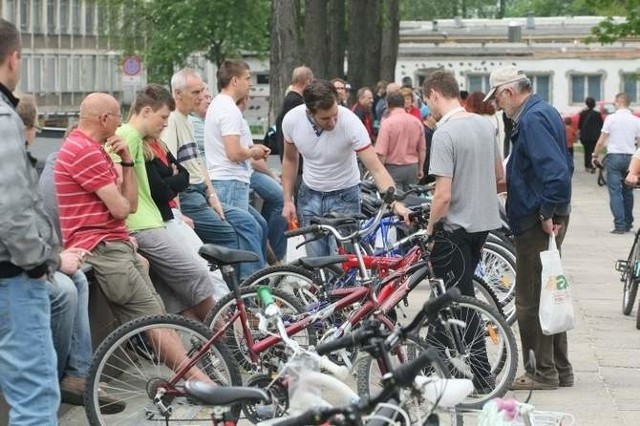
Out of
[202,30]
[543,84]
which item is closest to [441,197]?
[202,30]

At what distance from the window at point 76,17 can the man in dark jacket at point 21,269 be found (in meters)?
88.1

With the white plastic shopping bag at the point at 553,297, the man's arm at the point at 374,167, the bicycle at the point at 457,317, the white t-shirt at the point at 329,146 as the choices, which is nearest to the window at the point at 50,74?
the white t-shirt at the point at 329,146

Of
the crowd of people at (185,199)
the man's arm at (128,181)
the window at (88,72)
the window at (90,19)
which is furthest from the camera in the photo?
the window at (88,72)

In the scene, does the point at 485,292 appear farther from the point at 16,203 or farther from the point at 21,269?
the point at 16,203

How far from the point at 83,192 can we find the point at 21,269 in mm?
2154

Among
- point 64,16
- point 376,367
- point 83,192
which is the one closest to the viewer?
point 376,367

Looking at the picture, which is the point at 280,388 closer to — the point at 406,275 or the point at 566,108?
Result: the point at 406,275

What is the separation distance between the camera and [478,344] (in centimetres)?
927

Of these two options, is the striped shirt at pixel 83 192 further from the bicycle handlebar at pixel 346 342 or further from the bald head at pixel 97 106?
the bicycle handlebar at pixel 346 342

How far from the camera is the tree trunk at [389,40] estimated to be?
45812 millimetres

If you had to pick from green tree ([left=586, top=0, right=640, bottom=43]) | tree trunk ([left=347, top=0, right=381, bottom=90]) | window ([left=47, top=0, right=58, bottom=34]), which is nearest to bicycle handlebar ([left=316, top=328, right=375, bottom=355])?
tree trunk ([left=347, top=0, right=381, bottom=90])

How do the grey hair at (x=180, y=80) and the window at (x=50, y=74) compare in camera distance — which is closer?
the grey hair at (x=180, y=80)

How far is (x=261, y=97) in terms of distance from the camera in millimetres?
74000

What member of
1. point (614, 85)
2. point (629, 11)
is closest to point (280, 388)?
point (629, 11)
